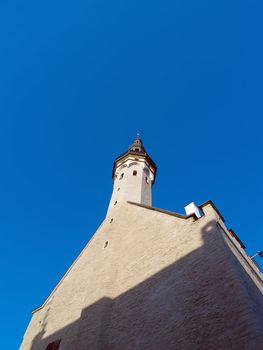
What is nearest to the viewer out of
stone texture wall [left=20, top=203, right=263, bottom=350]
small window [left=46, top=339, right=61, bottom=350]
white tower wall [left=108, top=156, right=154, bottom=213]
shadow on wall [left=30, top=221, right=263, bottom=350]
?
shadow on wall [left=30, top=221, right=263, bottom=350]

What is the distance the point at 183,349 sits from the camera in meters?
8.05

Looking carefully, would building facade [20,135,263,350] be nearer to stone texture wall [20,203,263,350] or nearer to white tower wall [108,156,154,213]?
stone texture wall [20,203,263,350]

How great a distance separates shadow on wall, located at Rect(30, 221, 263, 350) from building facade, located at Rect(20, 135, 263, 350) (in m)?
0.03

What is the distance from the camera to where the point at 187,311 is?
8.90 m

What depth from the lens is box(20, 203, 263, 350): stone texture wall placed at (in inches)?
312

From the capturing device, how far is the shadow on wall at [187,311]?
753 cm

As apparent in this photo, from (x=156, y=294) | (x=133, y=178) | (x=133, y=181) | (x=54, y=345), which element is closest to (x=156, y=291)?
(x=156, y=294)

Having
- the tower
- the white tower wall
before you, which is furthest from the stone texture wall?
the tower

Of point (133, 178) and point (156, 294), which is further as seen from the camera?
point (133, 178)

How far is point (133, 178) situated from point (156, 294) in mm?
12861

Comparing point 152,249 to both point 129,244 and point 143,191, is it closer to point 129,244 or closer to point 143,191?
point 129,244

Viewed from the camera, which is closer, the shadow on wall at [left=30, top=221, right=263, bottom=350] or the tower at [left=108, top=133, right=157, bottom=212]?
the shadow on wall at [left=30, top=221, right=263, bottom=350]

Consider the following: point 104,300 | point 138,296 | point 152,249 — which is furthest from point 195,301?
point 104,300

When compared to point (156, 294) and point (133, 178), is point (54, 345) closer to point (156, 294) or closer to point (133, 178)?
point (156, 294)
